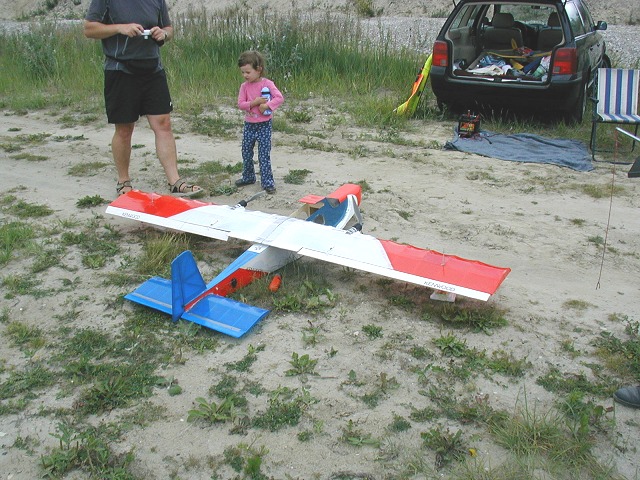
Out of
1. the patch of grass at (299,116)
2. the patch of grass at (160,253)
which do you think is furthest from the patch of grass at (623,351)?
the patch of grass at (299,116)

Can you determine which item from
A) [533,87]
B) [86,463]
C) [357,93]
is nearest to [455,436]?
[86,463]

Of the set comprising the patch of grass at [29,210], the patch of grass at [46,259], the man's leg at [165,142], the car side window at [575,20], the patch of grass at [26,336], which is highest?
the car side window at [575,20]

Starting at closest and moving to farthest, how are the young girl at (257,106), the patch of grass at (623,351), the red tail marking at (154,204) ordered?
the patch of grass at (623,351) < the red tail marking at (154,204) < the young girl at (257,106)

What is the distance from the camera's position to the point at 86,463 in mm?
2719

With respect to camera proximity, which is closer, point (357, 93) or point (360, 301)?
point (360, 301)

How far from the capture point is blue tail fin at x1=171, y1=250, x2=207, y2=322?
3.53m

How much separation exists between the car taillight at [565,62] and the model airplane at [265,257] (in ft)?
13.6

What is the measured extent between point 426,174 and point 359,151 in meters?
1.06

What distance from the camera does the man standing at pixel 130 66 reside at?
17.2 ft

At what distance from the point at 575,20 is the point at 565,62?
1021mm

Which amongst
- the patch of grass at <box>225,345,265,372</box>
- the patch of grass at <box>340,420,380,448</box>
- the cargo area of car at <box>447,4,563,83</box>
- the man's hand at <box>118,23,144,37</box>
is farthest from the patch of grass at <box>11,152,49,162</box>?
the patch of grass at <box>340,420,380,448</box>

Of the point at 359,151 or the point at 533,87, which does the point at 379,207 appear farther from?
the point at 533,87

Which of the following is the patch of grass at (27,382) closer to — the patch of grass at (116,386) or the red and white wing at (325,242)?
the patch of grass at (116,386)

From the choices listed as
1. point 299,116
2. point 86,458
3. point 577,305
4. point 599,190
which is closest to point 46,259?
point 86,458
